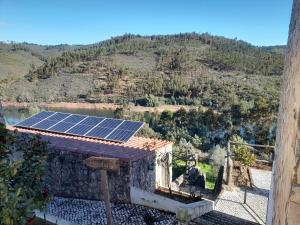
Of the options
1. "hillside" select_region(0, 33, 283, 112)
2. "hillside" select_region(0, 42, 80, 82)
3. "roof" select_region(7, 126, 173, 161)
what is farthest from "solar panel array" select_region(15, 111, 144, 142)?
"hillside" select_region(0, 42, 80, 82)

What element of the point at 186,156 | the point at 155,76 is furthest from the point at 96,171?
the point at 155,76

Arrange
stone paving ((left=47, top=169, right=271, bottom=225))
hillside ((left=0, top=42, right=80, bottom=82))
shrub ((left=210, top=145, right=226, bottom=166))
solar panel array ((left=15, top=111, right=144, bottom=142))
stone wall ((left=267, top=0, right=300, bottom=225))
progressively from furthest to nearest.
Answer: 1. hillside ((left=0, top=42, right=80, bottom=82))
2. shrub ((left=210, top=145, right=226, bottom=166))
3. solar panel array ((left=15, top=111, right=144, bottom=142))
4. stone paving ((left=47, top=169, right=271, bottom=225))
5. stone wall ((left=267, top=0, right=300, bottom=225))

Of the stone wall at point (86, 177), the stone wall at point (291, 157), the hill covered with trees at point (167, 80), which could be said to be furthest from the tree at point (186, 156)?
the stone wall at point (291, 157)

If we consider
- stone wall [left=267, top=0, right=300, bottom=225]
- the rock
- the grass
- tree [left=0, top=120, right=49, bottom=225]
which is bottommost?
the grass

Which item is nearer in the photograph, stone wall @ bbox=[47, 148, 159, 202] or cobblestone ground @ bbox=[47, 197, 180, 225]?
cobblestone ground @ bbox=[47, 197, 180, 225]

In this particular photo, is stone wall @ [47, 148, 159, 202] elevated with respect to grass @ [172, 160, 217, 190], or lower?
elevated

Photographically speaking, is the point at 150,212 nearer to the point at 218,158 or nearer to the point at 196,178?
the point at 196,178

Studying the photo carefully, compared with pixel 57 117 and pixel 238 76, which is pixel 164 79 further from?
pixel 57 117

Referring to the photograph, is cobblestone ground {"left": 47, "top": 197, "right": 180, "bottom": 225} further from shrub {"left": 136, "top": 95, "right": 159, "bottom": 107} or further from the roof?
shrub {"left": 136, "top": 95, "right": 159, "bottom": 107}
